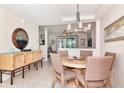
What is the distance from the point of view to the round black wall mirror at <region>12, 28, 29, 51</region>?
180 inches

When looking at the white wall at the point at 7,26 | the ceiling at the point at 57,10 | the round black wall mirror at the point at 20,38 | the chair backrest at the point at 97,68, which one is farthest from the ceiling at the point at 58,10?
the chair backrest at the point at 97,68

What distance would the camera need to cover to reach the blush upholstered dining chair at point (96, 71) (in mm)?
2270

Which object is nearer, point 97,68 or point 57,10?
point 97,68

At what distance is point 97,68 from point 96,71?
2.4 inches

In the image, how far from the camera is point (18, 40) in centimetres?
477

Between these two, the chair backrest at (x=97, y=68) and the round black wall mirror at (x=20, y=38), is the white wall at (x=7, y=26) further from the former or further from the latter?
the chair backrest at (x=97, y=68)

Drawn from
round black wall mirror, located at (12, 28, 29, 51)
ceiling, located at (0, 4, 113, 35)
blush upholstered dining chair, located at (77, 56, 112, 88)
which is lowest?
blush upholstered dining chair, located at (77, 56, 112, 88)

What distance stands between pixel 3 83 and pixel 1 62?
57 centimetres

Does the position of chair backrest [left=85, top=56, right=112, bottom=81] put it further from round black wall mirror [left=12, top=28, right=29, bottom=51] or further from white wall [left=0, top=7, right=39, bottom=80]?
round black wall mirror [left=12, top=28, right=29, bottom=51]

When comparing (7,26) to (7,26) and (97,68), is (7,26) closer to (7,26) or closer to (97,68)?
(7,26)

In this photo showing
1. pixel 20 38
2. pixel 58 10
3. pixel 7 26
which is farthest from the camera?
pixel 20 38

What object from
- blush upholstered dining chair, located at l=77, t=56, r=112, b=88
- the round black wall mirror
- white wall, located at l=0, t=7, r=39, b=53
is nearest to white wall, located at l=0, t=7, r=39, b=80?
white wall, located at l=0, t=7, r=39, b=53

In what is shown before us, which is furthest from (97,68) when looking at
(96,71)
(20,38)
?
(20,38)

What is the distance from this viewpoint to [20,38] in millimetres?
4914
